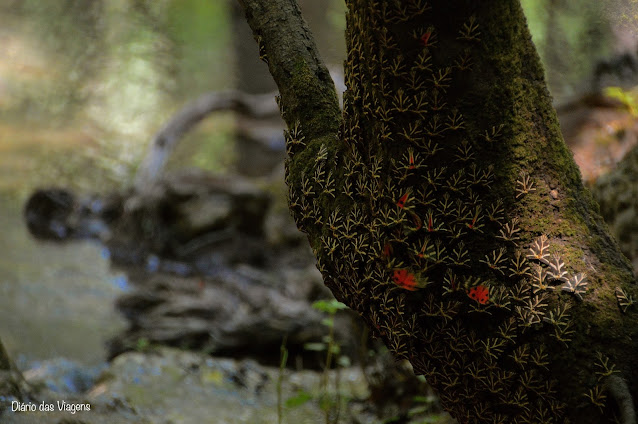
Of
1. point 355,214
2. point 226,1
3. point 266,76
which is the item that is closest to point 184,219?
point 266,76

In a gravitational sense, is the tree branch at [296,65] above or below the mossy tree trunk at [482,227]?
above

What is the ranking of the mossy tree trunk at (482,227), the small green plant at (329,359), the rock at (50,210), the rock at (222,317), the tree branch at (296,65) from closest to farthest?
1. the mossy tree trunk at (482,227)
2. the tree branch at (296,65)
3. the small green plant at (329,359)
4. the rock at (222,317)
5. the rock at (50,210)

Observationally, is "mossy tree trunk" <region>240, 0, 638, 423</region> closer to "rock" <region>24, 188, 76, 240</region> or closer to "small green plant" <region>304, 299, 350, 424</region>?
"small green plant" <region>304, 299, 350, 424</region>

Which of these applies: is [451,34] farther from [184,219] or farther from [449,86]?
[184,219]

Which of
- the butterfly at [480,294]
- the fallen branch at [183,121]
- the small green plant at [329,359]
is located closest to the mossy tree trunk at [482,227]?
the butterfly at [480,294]

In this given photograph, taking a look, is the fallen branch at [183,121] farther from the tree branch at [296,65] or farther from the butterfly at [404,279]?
the butterfly at [404,279]
